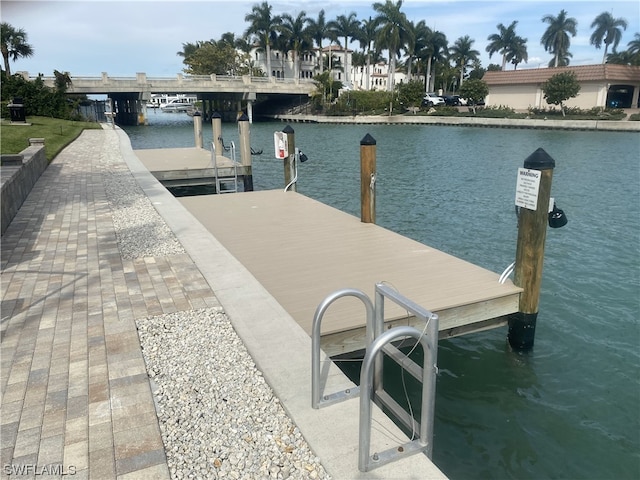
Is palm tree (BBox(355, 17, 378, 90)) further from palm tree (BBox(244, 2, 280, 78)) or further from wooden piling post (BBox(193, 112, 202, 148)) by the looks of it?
wooden piling post (BBox(193, 112, 202, 148))

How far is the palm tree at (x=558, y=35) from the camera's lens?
94062mm

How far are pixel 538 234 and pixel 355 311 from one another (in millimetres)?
2497

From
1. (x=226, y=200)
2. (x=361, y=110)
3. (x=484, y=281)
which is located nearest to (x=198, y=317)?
(x=484, y=281)

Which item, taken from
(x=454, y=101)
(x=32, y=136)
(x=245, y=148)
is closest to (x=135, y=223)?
(x=245, y=148)

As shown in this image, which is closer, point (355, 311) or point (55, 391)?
point (55, 391)

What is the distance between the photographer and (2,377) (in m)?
3.93

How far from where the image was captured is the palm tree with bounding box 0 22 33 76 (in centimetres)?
4672

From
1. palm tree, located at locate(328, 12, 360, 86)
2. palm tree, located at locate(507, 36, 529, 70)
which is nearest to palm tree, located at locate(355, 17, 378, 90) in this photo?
palm tree, located at locate(328, 12, 360, 86)

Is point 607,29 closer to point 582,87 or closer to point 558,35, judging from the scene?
point 558,35

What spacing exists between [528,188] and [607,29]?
358ft

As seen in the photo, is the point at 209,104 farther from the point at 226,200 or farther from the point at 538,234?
the point at 538,234

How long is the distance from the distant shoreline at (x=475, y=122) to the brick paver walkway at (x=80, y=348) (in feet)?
180

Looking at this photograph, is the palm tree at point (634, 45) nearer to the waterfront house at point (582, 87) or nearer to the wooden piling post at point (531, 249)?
the waterfront house at point (582, 87)

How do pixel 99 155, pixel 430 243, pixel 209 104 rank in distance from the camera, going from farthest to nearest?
pixel 209 104 → pixel 99 155 → pixel 430 243
